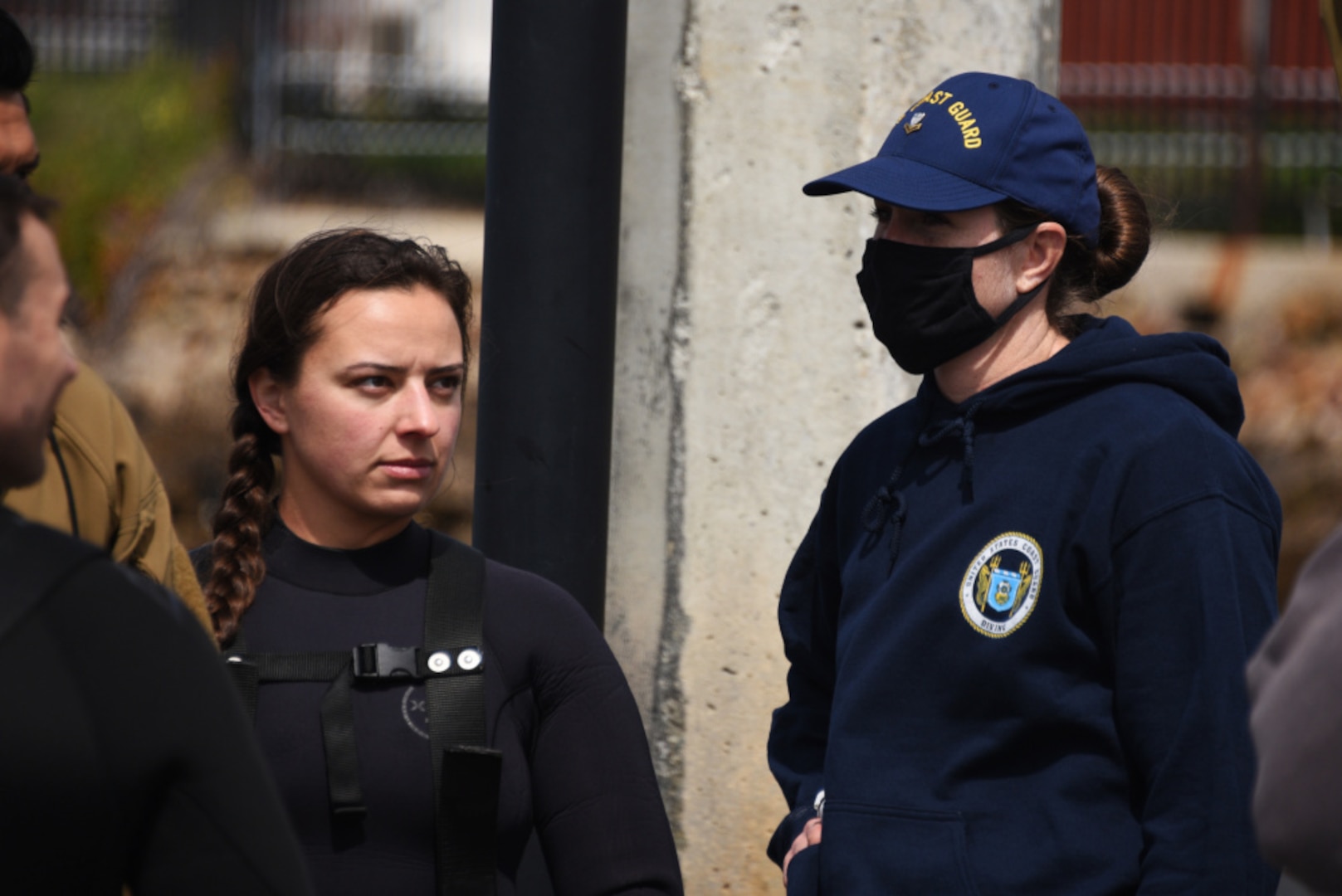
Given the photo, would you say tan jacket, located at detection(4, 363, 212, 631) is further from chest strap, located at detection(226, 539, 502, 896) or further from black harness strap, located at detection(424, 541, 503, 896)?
black harness strap, located at detection(424, 541, 503, 896)

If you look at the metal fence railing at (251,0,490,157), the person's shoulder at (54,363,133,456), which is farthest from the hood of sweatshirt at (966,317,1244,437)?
the metal fence railing at (251,0,490,157)

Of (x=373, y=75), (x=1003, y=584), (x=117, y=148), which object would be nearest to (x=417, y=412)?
(x=1003, y=584)

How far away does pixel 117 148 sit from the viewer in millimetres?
10016

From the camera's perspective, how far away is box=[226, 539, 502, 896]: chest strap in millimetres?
2094

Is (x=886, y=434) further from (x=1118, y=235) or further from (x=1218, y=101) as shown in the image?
(x=1218, y=101)

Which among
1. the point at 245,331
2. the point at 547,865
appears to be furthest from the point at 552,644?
the point at 245,331

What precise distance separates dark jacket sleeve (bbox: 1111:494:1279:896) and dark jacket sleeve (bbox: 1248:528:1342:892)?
0.67m

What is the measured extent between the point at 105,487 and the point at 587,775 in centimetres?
78

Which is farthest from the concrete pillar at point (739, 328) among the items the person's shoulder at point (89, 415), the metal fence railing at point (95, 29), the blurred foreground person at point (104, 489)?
the metal fence railing at point (95, 29)

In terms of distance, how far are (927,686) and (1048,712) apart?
17 centimetres

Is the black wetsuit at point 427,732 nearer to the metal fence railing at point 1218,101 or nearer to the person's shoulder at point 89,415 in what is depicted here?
the person's shoulder at point 89,415

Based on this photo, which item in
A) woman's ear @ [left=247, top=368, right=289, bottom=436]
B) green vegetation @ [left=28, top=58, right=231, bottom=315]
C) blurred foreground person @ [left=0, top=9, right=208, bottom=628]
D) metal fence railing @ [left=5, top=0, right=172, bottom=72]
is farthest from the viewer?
metal fence railing @ [left=5, top=0, right=172, bottom=72]

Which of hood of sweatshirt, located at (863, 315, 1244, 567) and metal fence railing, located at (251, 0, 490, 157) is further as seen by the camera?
metal fence railing, located at (251, 0, 490, 157)

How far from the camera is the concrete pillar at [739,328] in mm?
3293
